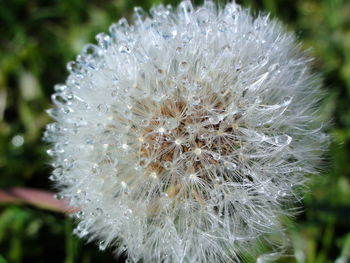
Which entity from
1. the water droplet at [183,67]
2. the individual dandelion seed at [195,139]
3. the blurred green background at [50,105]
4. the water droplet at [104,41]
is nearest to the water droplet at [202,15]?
the individual dandelion seed at [195,139]

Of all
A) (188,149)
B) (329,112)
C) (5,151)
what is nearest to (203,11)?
(188,149)

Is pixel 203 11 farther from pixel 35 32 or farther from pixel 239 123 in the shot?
pixel 35 32

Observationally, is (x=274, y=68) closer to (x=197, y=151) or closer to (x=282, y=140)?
(x=282, y=140)

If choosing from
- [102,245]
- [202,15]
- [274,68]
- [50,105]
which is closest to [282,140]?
[274,68]

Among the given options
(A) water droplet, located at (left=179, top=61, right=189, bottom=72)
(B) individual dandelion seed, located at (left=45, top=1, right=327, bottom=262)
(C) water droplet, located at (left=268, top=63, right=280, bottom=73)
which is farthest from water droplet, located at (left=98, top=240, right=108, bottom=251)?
(C) water droplet, located at (left=268, top=63, right=280, bottom=73)

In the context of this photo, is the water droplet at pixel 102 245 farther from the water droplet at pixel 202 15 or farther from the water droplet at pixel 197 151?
the water droplet at pixel 202 15

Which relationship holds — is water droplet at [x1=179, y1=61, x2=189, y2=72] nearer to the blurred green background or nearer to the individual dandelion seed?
the individual dandelion seed

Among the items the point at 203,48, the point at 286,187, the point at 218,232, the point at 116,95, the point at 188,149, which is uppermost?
the point at 203,48
